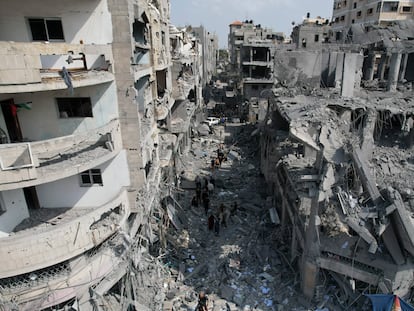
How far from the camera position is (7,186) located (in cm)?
796

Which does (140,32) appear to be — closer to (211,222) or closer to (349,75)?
(211,222)

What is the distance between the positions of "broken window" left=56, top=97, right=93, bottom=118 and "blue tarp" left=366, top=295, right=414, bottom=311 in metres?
11.4

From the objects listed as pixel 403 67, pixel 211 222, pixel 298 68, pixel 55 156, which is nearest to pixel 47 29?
pixel 55 156

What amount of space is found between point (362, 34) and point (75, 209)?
33054 mm

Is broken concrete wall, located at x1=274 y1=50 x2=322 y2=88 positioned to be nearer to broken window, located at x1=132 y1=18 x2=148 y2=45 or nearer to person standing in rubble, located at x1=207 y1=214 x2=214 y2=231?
broken window, located at x1=132 y1=18 x2=148 y2=45

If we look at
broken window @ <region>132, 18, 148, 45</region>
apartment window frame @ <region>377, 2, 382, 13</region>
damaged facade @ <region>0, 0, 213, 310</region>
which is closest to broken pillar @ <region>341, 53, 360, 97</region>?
broken window @ <region>132, 18, 148, 45</region>

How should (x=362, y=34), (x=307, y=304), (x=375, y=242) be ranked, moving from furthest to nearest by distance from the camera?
(x=362, y=34) → (x=307, y=304) → (x=375, y=242)

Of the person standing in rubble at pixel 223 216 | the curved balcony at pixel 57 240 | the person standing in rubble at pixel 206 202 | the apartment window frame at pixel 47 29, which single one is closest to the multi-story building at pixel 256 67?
the person standing in rubble at pixel 206 202

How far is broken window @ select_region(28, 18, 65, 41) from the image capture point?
31.6ft

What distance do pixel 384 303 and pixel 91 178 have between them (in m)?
11.0

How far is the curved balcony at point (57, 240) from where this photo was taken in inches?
332

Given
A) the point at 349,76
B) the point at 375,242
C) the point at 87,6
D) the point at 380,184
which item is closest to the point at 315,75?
the point at 349,76

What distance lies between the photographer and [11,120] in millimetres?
Result: 9516

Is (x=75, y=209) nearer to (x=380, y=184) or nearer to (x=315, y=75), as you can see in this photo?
(x=380, y=184)
